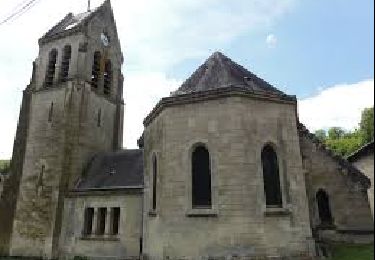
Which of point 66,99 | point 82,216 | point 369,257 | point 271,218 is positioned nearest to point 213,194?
point 271,218

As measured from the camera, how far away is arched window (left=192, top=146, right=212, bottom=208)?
45.4 ft

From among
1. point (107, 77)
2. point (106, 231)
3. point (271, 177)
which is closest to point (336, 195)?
point (271, 177)

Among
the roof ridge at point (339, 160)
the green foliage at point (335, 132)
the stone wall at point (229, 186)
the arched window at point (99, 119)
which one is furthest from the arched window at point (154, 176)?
the green foliage at point (335, 132)

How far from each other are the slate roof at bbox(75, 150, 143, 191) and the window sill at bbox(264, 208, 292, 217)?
8.24 m

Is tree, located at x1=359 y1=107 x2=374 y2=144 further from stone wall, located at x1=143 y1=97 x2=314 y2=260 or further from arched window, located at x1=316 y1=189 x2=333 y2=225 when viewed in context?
stone wall, located at x1=143 y1=97 x2=314 y2=260

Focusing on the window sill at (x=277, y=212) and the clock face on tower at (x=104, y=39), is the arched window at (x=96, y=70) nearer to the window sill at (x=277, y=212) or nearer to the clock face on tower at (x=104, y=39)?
the clock face on tower at (x=104, y=39)

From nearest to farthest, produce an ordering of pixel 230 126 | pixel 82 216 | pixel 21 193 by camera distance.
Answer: pixel 230 126
pixel 82 216
pixel 21 193

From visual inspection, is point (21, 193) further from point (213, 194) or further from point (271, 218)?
point (271, 218)

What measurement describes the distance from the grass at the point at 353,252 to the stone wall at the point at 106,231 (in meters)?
9.53

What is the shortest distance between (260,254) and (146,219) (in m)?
5.48

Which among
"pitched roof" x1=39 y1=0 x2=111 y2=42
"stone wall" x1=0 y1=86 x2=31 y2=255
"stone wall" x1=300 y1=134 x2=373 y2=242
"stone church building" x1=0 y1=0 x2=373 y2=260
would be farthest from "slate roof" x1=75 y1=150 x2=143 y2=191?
"pitched roof" x1=39 y1=0 x2=111 y2=42

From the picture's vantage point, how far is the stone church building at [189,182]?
43.5ft

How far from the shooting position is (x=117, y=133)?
90.6ft

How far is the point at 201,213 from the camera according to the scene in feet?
43.9
